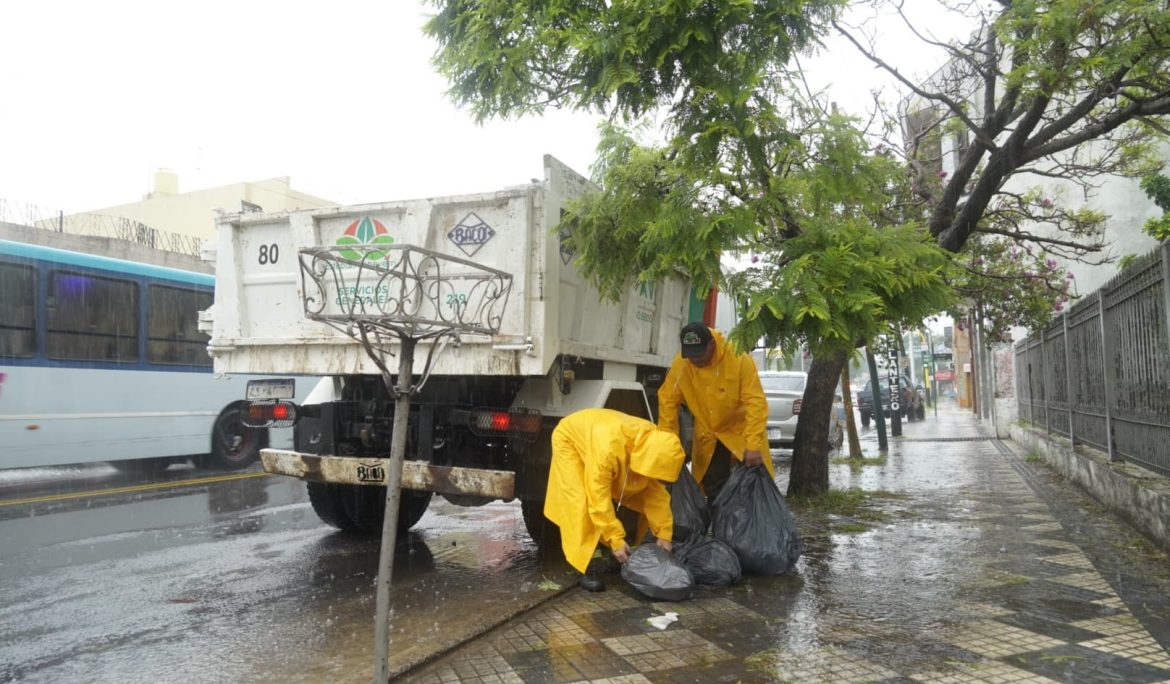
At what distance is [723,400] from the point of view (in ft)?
17.8

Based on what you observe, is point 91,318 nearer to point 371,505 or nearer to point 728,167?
point 371,505

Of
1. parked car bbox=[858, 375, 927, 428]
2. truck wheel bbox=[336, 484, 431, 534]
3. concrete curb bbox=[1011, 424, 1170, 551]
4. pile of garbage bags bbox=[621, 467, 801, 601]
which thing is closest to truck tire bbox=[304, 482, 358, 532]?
truck wheel bbox=[336, 484, 431, 534]

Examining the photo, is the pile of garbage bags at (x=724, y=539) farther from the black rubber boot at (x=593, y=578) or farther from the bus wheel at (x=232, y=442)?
the bus wheel at (x=232, y=442)

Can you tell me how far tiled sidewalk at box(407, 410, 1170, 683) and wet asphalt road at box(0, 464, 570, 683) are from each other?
43 cm

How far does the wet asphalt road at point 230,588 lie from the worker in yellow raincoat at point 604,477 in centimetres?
49

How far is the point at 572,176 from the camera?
512cm

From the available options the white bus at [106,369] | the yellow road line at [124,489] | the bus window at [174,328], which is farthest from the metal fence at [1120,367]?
the bus window at [174,328]

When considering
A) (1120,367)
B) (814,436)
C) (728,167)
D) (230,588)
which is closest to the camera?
(728,167)

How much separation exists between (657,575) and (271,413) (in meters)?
3.03

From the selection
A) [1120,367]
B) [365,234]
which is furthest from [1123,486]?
[365,234]

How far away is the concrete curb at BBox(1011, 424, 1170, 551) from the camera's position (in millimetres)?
5383

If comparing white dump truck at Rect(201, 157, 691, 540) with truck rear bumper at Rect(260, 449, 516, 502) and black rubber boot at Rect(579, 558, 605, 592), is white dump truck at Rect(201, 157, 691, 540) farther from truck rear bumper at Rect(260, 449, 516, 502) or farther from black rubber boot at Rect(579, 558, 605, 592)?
black rubber boot at Rect(579, 558, 605, 592)

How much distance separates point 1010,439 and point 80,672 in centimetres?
1550

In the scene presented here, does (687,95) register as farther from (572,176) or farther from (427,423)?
(427,423)
